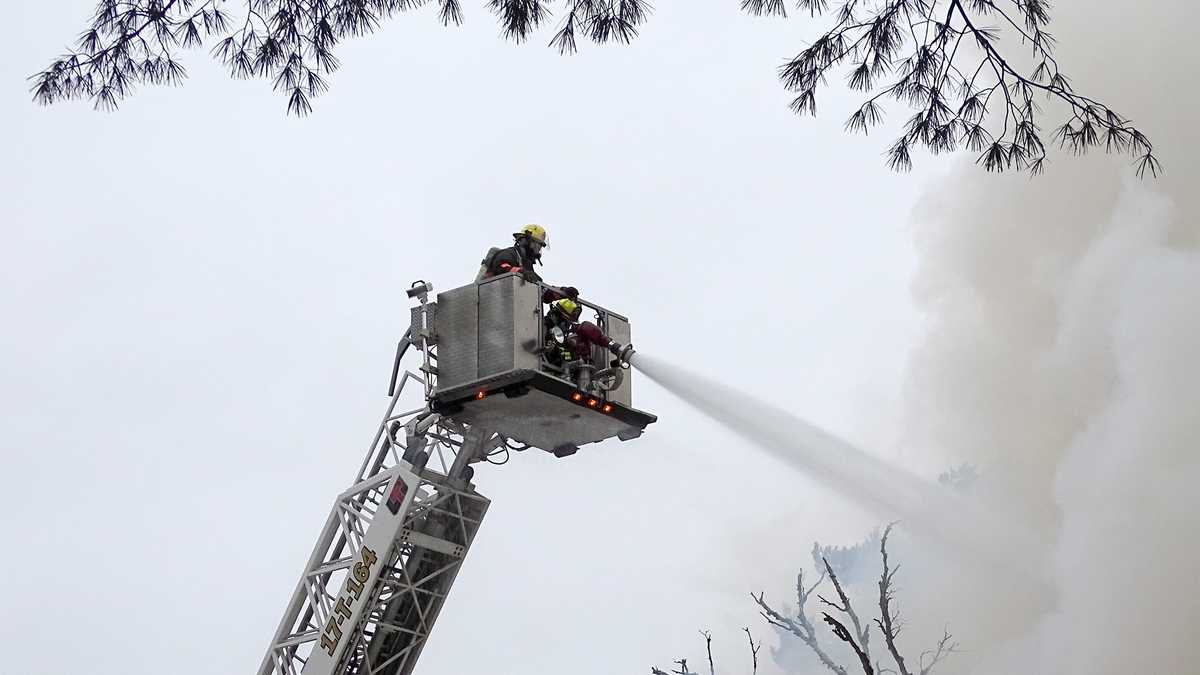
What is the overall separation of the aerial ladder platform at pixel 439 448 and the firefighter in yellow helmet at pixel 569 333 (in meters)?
0.07

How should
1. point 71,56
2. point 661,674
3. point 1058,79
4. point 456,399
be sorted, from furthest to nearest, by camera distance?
point 661,674 → point 456,399 → point 71,56 → point 1058,79

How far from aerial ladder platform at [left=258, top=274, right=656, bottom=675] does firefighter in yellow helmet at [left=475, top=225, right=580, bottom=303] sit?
19 centimetres

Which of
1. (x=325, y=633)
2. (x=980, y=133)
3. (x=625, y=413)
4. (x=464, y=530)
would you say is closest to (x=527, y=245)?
(x=625, y=413)

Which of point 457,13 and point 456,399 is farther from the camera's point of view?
point 456,399

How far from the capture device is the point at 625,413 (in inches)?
526

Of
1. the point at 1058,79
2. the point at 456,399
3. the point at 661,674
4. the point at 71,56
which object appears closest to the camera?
the point at 1058,79

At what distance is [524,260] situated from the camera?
13.5 metres

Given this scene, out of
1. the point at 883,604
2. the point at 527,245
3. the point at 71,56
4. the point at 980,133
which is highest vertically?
the point at 527,245

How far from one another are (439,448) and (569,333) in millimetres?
1595

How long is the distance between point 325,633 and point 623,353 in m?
3.47

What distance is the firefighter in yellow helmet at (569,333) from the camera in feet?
42.7

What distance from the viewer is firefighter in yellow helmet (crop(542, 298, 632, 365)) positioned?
13.0 meters

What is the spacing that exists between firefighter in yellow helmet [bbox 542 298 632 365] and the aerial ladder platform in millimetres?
71

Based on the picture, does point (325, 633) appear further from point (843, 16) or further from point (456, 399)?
point (843, 16)
